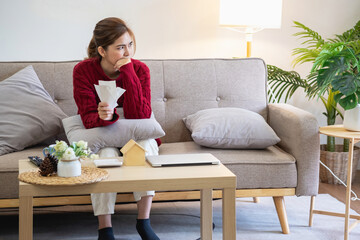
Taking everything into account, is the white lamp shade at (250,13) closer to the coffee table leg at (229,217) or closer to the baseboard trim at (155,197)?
the baseboard trim at (155,197)

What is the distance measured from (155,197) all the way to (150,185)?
756mm

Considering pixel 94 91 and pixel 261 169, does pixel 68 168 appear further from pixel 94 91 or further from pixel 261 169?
pixel 261 169

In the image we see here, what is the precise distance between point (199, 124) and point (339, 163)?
1.36 meters

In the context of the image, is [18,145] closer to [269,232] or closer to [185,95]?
[185,95]

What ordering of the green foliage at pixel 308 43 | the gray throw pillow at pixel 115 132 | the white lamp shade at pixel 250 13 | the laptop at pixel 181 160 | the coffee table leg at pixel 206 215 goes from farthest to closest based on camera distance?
the green foliage at pixel 308 43, the white lamp shade at pixel 250 13, the gray throw pillow at pixel 115 132, the coffee table leg at pixel 206 215, the laptop at pixel 181 160

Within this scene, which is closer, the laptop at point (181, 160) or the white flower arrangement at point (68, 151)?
the white flower arrangement at point (68, 151)

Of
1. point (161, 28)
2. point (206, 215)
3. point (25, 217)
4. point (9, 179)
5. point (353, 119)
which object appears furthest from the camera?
point (161, 28)

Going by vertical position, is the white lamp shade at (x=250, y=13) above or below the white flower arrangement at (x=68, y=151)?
above

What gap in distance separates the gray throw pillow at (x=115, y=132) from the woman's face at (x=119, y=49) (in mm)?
300

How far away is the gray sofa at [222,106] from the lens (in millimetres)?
2453

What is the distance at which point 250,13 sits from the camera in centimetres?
334

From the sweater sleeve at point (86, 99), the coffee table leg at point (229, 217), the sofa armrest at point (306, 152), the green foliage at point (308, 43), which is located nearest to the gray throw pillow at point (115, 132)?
the sweater sleeve at point (86, 99)

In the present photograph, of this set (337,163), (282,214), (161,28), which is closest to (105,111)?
(282,214)

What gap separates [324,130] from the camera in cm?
253
